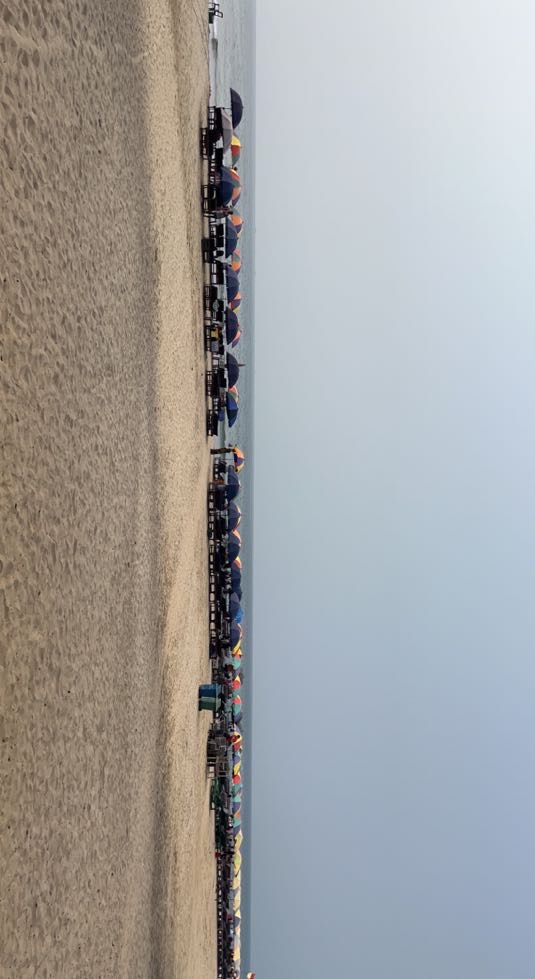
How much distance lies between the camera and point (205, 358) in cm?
127

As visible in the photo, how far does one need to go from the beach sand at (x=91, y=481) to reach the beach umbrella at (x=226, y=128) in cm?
26

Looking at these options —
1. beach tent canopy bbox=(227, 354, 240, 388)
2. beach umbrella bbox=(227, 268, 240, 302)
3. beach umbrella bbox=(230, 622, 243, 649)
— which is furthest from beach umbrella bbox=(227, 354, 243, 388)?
beach umbrella bbox=(230, 622, 243, 649)

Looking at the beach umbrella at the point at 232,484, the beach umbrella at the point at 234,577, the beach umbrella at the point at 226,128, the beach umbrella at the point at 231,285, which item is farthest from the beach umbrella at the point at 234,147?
the beach umbrella at the point at 234,577

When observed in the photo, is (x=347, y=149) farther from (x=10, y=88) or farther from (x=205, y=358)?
(x=10, y=88)

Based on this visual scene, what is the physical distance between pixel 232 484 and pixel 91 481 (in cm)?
112

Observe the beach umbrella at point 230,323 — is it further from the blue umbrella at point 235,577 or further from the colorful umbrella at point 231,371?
the blue umbrella at point 235,577

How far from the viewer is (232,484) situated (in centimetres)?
160

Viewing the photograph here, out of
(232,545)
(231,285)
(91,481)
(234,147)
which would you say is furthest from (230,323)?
(91,481)

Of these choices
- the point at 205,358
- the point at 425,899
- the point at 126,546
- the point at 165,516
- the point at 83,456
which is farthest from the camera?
the point at 425,899

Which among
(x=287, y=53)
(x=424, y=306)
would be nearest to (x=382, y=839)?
(x=424, y=306)

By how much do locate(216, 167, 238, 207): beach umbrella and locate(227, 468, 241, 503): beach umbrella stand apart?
501mm

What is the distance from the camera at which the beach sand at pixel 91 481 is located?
1.15 ft

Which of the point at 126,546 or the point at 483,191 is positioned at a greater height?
the point at 483,191

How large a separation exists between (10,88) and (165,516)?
1.55ft
